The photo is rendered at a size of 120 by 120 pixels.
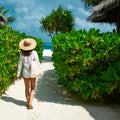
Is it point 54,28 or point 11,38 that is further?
point 54,28

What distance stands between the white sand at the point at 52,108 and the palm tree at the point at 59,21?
3394 centimetres

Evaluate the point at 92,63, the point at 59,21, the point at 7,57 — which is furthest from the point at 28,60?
the point at 59,21

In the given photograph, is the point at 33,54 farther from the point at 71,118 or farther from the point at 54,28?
the point at 54,28

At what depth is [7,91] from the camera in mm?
10617

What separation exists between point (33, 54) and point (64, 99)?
180 centimetres

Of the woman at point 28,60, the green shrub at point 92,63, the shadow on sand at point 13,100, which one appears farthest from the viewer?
the shadow on sand at point 13,100

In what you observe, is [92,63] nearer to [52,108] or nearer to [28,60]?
[52,108]

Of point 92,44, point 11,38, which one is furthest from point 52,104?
point 11,38

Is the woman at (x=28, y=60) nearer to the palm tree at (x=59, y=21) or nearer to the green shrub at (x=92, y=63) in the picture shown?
the green shrub at (x=92, y=63)

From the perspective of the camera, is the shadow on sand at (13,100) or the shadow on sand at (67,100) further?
the shadow on sand at (13,100)

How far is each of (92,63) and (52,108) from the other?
152cm

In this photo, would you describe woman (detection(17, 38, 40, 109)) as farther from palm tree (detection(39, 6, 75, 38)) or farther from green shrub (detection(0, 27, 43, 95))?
palm tree (detection(39, 6, 75, 38))

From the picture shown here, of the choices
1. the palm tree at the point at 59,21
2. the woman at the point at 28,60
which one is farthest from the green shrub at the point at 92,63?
the palm tree at the point at 59,21

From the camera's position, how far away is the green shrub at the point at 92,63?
29.3ft
